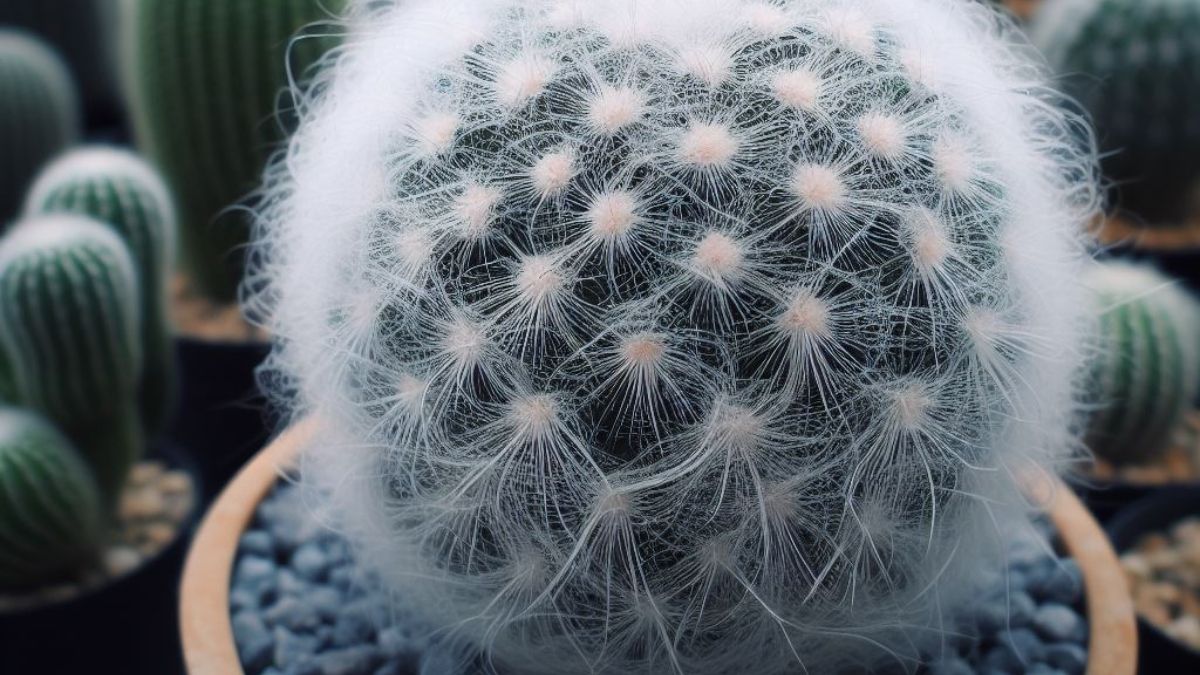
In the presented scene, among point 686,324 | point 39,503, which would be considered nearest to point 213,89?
point 39,503

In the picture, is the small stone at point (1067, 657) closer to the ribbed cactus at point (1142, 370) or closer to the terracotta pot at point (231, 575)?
the terracotta pot at point (231, 575)

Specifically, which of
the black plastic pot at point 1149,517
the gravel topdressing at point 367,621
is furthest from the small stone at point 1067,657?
the black plastic pot at point 1149,517

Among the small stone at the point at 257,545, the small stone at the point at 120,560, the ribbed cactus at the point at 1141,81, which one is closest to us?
the small stone at the point at 257,545

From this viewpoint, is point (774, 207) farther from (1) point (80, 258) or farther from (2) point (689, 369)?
(1) point (80, 258)

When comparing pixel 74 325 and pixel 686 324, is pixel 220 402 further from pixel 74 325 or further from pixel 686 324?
pixel 686 324

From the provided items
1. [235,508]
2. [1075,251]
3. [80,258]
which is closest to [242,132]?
[80,258]

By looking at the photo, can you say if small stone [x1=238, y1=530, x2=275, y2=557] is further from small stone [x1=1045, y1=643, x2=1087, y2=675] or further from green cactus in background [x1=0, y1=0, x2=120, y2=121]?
green cactus in background [x1=0, y1=0, x2=120, y2=121]
